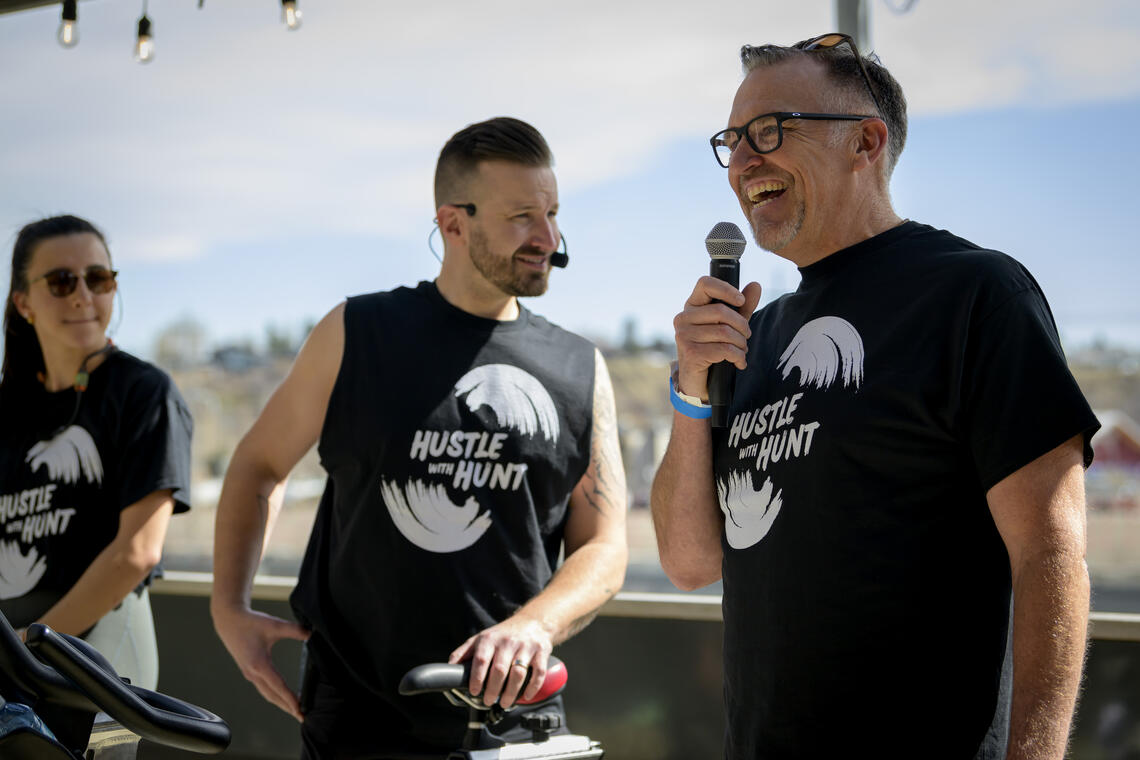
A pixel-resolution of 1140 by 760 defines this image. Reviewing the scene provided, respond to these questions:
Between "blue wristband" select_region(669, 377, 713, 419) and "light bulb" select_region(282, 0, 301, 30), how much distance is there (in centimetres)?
220

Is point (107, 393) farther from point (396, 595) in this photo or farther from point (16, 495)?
point (396, 595)

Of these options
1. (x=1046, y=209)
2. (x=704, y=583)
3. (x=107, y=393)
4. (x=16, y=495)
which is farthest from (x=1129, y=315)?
(x=16, y=495)

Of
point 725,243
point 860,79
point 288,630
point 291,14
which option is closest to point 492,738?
point 288,630

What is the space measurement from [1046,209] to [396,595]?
5.15m

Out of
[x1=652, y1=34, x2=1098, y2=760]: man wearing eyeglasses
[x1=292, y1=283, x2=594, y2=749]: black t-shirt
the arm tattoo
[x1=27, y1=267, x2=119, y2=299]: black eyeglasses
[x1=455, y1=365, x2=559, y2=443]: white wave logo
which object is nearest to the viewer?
[x1=652, y1=34, x2=1098, y2=760]: man wearing eyeglasses

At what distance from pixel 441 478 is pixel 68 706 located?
110cm

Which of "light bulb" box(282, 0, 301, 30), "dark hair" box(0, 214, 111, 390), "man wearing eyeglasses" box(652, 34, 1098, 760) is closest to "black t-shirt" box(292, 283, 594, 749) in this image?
"man wearing eyeglasses" box(652, 34, 1098, 760)

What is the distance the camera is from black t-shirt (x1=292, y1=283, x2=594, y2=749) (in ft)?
6.40

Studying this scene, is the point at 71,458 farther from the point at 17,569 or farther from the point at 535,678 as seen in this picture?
the point at 535,678

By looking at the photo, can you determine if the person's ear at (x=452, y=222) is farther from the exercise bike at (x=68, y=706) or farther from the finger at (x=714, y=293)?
the exercise bike at (x=68, y=706)

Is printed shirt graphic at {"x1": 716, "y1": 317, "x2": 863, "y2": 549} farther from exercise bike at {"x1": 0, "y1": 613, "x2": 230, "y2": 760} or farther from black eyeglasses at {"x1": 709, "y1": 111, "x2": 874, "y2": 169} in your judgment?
exercise bike at {"x1": 0, "y1": 613, "x2": 230, "y2": 760}

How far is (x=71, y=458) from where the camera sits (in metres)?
2.37

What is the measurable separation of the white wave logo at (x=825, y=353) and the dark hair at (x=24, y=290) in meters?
2.08

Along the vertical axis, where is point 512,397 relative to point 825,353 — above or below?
below
